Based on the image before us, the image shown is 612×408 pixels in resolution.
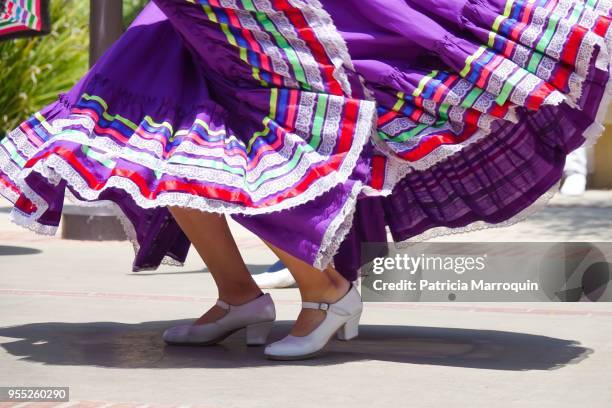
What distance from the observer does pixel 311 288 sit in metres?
4.16

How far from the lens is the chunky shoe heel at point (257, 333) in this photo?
4.39 metres

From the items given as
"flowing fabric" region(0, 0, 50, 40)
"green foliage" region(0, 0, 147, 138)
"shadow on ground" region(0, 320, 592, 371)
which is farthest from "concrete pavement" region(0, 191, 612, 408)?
"green foliage" region(0, 0, 147, 138)

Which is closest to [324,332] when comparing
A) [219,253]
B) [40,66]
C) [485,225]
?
[219,253]

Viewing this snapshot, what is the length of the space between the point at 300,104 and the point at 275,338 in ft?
3.20

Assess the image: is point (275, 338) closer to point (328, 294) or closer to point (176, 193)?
point (328, 294)

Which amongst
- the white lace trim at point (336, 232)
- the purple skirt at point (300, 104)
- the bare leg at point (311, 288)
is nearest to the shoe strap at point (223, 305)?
the bare leg at point (311, 288)

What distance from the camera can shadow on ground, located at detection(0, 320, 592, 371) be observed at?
→ 4.03 metres

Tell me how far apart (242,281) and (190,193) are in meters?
0.73

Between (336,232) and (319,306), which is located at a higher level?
(336,232)

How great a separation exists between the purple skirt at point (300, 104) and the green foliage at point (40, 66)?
10274mm

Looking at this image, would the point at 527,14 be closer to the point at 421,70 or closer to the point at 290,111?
the point at 421,70

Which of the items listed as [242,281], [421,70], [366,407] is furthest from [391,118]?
[366,407]

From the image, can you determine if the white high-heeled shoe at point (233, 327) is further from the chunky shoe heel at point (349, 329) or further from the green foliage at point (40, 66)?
the green foliage at point (40, 66)

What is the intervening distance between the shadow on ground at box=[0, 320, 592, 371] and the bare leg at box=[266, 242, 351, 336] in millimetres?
118
